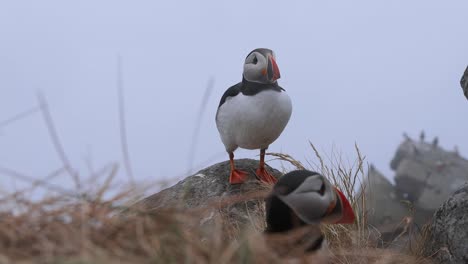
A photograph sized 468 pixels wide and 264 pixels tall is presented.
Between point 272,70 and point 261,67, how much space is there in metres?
→ 0.10

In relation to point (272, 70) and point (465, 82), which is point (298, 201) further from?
point (465, 82)

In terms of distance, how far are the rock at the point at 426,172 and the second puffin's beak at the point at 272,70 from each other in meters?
7.46

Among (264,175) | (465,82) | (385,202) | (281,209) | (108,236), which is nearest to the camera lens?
(108,236)

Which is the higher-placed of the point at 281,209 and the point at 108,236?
the point at 108,236

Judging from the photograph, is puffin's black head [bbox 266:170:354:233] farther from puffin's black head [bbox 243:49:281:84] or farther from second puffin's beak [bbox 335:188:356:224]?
puffin's black head [bbox 243:49:281:84]

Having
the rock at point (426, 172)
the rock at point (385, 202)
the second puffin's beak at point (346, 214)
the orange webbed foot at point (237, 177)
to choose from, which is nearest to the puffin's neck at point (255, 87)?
the orange webbed foot at point (237, 177)

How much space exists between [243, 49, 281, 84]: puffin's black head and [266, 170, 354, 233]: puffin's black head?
6.72ft

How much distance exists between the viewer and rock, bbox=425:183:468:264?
161 inches

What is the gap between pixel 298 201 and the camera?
287 centimetres

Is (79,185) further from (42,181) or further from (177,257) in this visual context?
(177,257)

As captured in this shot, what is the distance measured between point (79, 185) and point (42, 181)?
0.48 ft

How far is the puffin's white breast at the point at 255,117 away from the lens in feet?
16.2

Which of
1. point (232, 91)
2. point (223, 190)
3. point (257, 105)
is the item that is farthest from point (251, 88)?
point (223, 190)

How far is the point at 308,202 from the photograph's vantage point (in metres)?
2.88
